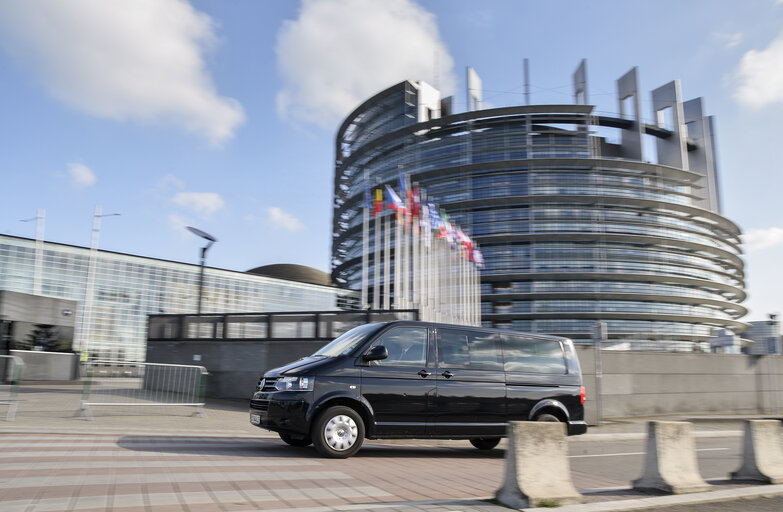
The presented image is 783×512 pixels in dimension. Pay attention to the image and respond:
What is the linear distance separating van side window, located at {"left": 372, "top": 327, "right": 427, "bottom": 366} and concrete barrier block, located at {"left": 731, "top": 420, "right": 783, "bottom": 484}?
14.1 feet

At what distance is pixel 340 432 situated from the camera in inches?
322

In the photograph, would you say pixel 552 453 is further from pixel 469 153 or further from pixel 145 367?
pixel 469 153

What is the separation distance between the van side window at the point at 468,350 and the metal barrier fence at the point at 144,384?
240 inches

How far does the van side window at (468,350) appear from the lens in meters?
9.17

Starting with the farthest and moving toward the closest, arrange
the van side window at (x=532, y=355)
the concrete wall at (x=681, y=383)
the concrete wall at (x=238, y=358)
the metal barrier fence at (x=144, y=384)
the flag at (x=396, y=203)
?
the flag at (x=396, y=203) < the concrete wall at (x=681, y=383) < the concrete wall at (x=238, y=358) < the metal barrier fence at (x=144, y=384) < the van side window at (x=532, y=355)

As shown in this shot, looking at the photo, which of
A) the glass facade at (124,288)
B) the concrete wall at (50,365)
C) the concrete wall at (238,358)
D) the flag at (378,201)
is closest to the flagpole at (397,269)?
the flag at (378,201)

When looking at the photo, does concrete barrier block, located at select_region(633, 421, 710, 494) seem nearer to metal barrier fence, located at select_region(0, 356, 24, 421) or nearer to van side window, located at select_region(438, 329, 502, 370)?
van side window, located at select_region(438, 329, 502, 370)

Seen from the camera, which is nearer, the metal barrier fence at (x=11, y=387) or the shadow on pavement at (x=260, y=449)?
the shadow on pavement at (x=260, y=449)

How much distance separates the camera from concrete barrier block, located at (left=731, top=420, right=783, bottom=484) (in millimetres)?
7031

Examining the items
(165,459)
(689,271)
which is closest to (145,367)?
(165,459)

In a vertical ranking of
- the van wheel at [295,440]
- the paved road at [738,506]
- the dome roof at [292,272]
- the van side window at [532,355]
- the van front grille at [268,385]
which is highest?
the dome roof at [292,272]

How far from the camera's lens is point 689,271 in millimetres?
83375

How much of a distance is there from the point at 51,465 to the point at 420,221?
33041 mm

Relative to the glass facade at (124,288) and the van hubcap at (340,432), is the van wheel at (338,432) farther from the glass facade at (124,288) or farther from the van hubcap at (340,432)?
the glass facade at (124,288)
